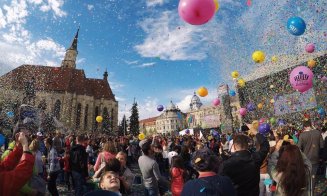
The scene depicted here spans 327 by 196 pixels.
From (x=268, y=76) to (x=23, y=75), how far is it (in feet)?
163

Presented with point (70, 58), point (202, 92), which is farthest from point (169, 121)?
point (202, 92)

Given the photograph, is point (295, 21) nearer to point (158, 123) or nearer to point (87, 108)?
point (87, 108)

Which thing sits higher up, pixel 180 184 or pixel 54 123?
pixel 54 123

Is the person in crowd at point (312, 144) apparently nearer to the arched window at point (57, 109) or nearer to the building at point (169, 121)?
the arched window at point (57, 109)

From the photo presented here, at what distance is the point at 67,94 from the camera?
53625 millimetres

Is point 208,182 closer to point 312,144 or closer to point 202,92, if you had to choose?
point 312,144

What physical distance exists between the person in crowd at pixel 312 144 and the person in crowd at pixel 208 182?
454 cm

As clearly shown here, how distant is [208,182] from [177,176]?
2.78m

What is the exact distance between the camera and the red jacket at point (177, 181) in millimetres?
5113

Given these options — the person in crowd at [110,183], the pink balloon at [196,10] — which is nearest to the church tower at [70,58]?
the pink balloon at [196,10]

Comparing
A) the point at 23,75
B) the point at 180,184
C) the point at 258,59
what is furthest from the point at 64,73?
the point at 180,184

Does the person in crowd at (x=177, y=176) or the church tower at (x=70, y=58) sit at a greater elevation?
the church tower at (x=70, y=58)

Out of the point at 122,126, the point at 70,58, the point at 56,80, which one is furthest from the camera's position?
the point at 70,58

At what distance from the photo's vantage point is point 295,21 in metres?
8.32
